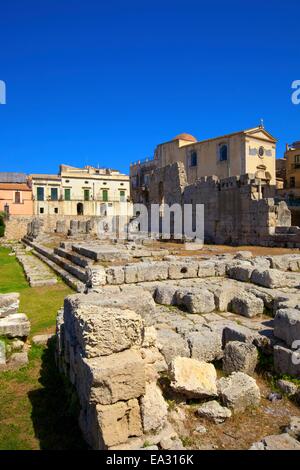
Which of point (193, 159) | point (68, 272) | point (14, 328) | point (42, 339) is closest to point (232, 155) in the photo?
point (193, 159)

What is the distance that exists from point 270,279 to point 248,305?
1.88m

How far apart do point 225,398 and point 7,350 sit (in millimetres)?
3802

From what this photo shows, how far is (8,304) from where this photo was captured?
757 cm

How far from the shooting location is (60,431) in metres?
3.92

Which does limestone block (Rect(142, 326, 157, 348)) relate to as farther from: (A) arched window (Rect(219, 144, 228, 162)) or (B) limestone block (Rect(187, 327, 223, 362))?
(A) arched window (Rect(219, 144, 228, 162))

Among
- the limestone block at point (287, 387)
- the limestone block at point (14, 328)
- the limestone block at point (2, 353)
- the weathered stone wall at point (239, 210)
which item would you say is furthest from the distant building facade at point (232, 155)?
the limestone block at point (287, 387)

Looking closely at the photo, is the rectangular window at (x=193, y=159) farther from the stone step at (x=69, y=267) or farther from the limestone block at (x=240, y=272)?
the limestone block at (x=240, y=272)

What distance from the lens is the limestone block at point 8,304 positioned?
7236 millimetres

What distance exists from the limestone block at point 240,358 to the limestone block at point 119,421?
1953 millimetres

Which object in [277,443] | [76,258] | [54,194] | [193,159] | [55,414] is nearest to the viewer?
[277,443]

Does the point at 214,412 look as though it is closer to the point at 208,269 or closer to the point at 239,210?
the point at 208,269

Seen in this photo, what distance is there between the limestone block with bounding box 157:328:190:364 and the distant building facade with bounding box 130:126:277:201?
28282 mm

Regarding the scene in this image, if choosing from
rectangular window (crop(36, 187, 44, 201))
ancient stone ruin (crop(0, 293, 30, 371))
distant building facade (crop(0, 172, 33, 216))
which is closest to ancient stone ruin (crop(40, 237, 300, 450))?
ancient stone ruin (crop(0, 293, 30, 371))
